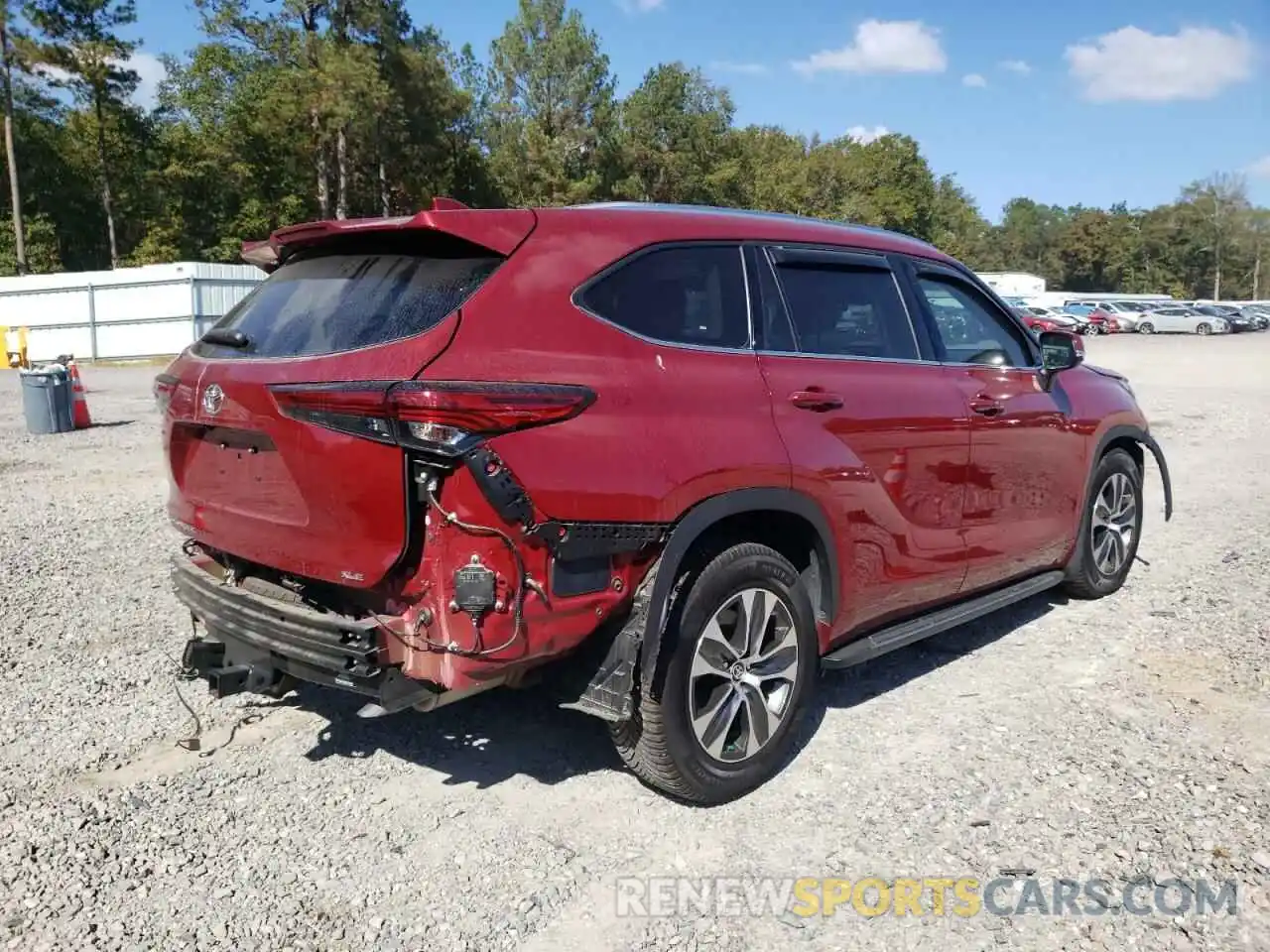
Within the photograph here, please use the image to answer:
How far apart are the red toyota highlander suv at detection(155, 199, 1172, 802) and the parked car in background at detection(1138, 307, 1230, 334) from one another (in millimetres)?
53207

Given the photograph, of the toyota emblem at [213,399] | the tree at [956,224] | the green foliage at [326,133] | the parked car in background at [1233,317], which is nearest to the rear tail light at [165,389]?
the toyota emblem at [213,399]

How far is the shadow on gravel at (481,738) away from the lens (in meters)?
3.73

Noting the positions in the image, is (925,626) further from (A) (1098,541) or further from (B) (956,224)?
(B) (956,224)

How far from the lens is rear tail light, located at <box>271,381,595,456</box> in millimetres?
2752

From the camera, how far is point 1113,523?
18.9 feet

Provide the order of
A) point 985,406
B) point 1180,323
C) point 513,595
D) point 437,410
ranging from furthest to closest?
point 1180,323, point 985,406, point 513,595, point 437,410

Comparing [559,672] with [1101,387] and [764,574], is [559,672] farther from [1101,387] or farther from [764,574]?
[1101,387]

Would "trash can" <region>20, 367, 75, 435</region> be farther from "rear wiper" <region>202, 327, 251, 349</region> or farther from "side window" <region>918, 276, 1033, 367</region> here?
"side window" <region>918, 276, 1033, 367</region>

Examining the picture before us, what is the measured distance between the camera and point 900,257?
437 centimetres

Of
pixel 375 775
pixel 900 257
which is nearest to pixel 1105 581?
pixel 900 257

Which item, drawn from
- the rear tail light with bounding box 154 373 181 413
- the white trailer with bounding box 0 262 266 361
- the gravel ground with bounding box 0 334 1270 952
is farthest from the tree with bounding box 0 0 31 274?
the rear tail light with bounding box 154 373 181 413

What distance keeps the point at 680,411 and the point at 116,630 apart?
347 centimetres

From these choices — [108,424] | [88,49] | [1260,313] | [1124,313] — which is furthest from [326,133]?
[1260,313]

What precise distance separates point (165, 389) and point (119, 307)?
2868 cm
